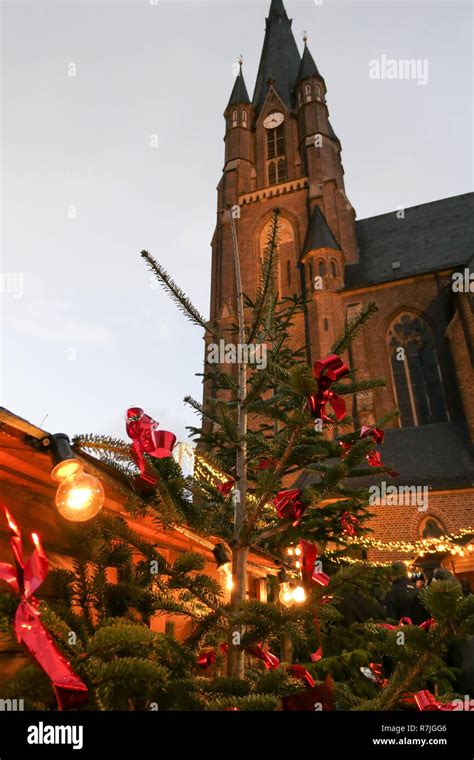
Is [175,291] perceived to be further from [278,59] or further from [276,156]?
[278,59]

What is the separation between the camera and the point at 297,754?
5.25 feet

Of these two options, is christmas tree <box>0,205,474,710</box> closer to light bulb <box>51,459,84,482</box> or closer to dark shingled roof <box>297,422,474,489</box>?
light bulb <box>51,459,84,482</box>

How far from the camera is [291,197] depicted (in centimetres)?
2580

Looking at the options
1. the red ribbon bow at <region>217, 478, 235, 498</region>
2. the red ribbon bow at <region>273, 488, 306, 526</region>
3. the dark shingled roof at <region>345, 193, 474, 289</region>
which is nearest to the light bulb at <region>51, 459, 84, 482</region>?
the red ribbon bow at <region>273, 488, 306, 526</region>

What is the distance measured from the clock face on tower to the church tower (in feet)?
0.23

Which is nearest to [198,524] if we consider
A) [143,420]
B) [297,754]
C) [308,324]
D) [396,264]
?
[143,420]

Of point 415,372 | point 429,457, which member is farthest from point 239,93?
point 429,457

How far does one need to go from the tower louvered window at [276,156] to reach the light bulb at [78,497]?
27.7m

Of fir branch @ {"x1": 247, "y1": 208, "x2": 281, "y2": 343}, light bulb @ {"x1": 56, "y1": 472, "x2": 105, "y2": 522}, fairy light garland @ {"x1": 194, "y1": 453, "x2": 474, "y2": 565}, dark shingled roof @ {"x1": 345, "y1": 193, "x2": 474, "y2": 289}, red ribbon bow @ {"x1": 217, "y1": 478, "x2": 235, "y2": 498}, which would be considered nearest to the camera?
light bulb @ {"x1": 56, "y1": 472, "x2": 105, "y2": 522}

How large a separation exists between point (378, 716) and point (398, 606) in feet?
30.6

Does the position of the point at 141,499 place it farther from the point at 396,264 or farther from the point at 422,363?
the point at 396,264

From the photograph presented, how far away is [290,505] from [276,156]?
29.3 meters

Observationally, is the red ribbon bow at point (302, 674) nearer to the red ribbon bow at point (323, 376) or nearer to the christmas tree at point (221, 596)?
the christmas tree at point (221, 596)

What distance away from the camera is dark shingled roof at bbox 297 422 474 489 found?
1493 centimetres
